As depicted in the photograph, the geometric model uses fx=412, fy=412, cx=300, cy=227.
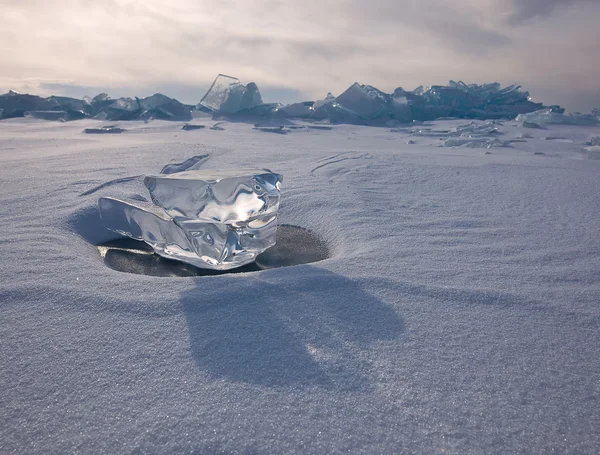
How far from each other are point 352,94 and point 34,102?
6778 millimetres

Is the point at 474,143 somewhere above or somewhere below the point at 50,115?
below

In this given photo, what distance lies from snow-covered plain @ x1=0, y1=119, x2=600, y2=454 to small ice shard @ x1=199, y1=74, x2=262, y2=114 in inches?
274

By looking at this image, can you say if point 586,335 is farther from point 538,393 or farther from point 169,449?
point 169,449

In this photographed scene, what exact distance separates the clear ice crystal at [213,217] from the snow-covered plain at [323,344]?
0.21m

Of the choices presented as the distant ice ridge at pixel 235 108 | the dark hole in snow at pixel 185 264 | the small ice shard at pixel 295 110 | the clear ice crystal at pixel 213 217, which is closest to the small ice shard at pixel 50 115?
the distant ice ridge at pixel 235 108

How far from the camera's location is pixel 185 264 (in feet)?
4.83

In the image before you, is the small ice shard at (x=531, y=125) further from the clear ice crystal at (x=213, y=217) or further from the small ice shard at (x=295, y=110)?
the clear ice crystal at (x=213, y=217)

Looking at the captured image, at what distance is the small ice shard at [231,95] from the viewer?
27.4 ft

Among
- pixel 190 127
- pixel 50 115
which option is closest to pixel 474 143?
pixel 190 127

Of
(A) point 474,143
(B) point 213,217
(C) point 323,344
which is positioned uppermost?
(A) point 474,143

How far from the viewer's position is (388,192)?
227 centimetres

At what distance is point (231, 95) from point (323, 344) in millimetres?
8151

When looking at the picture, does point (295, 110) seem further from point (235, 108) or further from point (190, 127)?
point (190, 127)

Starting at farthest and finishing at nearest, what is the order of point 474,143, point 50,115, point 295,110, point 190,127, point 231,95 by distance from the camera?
point 295,110, point 231,95, point 50,115, point 190,127, point 474,143
